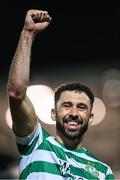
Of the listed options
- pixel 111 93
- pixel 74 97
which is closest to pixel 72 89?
pixel 74 97

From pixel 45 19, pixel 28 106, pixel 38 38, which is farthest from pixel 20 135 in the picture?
pixel 38 38

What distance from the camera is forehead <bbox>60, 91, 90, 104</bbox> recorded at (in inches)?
122

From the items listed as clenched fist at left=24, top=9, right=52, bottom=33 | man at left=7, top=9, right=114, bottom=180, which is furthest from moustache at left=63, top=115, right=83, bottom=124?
clenched fist at left=24, top=9, right=52, bottom=33

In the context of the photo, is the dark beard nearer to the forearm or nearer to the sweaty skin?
the sweaty skin

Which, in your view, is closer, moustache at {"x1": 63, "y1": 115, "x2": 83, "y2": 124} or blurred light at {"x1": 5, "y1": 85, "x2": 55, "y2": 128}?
moustache at {"x1": 63, "y1": 115, "x2": 83, "y2": 124}

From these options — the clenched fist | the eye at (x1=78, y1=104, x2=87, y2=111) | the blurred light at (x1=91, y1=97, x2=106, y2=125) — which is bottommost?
the blurred light at (x1=91, y1=97, x2=106, y2=125)

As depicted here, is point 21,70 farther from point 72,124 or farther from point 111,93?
point 111,93

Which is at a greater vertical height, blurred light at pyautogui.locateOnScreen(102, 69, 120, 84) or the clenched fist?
the clenched fist

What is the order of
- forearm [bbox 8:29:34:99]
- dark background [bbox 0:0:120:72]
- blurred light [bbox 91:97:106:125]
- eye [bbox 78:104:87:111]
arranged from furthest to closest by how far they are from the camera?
blurred light [bbox 91:97:106:125]
dark background [bbox 0:0:120:72]
eye [bbox 78:104:87:111]
forearm [bbox 8:29:34:99]

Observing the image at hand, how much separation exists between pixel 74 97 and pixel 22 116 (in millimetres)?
406

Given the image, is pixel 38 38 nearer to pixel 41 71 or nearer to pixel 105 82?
pixel 41 71

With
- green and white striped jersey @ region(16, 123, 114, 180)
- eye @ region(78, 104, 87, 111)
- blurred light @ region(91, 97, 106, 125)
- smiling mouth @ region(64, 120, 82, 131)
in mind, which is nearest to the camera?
green and white striped jersey @ region(16, 123, 114, 180)

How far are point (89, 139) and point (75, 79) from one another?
808 millimetres

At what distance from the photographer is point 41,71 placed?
26.2ft
